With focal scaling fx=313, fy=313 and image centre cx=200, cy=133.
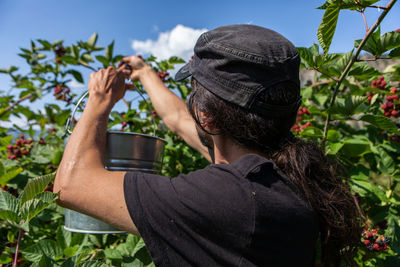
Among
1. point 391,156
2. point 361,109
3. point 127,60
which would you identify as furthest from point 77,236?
point 391,156

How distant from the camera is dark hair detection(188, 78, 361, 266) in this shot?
105 centimetres

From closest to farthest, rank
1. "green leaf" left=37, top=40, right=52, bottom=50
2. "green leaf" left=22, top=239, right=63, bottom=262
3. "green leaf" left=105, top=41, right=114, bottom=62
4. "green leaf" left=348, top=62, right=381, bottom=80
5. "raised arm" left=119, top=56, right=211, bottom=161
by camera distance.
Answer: "green leaf" left=22, top=239, right=63, bottom=262
"green leaf" left=348, top=62, right=381, bottom=80
"raised arm" left=119, top=56, right=211, bottom=161
"green leaf" left=105, top=41, right=114, bottom=62
"green leaf" left=37, top=40, right=52, bottom=50

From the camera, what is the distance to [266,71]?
1024 millimetres

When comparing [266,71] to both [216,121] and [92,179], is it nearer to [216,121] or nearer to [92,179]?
[216,121]

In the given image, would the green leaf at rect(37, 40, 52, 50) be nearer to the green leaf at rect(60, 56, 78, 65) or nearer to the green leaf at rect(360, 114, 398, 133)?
the green leaf at rect(60, 56, 78, 65)

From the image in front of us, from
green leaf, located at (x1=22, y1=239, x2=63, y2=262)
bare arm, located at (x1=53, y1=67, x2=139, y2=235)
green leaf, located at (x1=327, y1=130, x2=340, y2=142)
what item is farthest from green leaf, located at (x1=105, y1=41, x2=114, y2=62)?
green leaf, located at (x1=327, y1=130, x2=340, y2=142)

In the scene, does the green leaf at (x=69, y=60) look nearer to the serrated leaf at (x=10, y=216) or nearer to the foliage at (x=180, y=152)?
the foliage at (x=180, y=152)

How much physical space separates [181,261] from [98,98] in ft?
2.24

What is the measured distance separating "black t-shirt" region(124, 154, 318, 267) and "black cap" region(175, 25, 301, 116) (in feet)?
0.75

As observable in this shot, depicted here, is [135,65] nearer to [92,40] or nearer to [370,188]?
[92,40]

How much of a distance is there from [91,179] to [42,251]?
594 mm

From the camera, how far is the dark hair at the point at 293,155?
1.05 meters

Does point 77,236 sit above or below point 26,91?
below

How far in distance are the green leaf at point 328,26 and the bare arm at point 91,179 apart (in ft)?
2.65
